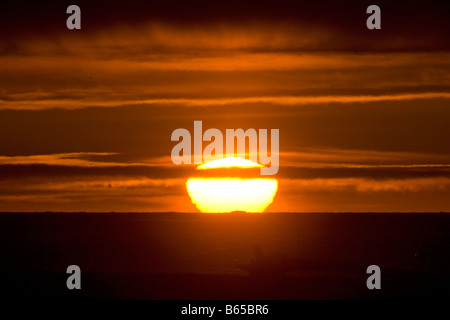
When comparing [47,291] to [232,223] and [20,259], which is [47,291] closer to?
[20,259]

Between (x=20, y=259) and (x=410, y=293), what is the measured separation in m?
32.7

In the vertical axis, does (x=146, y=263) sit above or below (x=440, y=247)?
below

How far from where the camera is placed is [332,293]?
35.1 m

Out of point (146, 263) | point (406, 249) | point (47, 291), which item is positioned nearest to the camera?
point (47, 291)

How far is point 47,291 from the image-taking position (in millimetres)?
33312

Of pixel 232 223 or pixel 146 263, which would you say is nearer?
pixel 146 263
